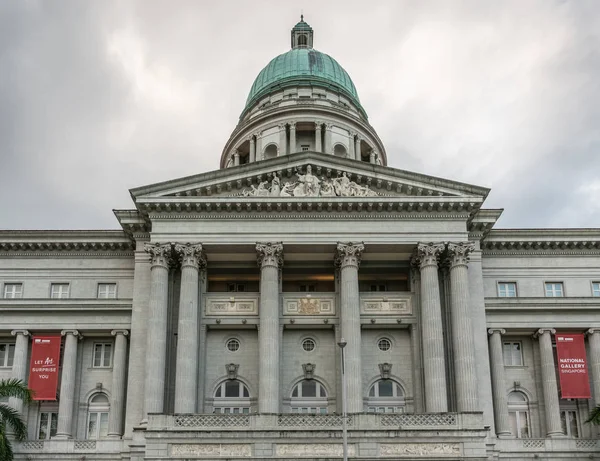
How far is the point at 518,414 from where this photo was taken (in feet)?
171

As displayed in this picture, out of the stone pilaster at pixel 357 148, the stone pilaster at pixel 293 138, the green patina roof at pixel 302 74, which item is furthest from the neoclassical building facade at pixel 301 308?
the green patina roof at pixel 302 74

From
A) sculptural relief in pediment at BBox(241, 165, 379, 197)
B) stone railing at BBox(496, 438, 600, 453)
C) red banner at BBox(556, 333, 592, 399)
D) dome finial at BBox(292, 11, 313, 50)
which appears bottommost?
stone railing at BBox(496, 438, 600, 453)

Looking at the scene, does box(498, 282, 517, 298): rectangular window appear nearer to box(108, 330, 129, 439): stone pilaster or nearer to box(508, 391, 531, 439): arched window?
box(508, 391, 531, 439): arched window

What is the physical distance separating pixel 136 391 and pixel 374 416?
14858mm

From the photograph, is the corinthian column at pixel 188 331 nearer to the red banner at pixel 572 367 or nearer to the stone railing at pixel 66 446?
the stone railing at pixel 66 446

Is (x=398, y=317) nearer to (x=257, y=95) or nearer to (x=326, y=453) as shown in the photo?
(x=326, y=453)

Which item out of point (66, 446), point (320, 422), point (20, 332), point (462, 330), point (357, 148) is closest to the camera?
point (320, 422)

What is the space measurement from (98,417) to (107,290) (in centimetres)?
827

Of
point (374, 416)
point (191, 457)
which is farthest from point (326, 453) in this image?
point (191, 457)

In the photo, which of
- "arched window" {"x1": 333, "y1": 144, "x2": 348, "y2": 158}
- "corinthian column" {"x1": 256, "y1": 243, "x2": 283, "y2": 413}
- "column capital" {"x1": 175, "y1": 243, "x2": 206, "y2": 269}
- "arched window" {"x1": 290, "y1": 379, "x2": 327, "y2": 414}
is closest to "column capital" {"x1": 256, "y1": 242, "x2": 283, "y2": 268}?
"corinthian column" {"x1": 256, "y1": 243, "x2": 283, "y2": 413}

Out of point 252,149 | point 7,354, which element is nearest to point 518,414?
point 7,354

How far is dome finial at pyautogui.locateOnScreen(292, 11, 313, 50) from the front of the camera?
86262 millimetres

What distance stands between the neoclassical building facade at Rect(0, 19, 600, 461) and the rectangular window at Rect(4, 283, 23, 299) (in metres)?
0.13

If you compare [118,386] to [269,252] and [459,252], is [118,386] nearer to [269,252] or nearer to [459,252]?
[269,252]
